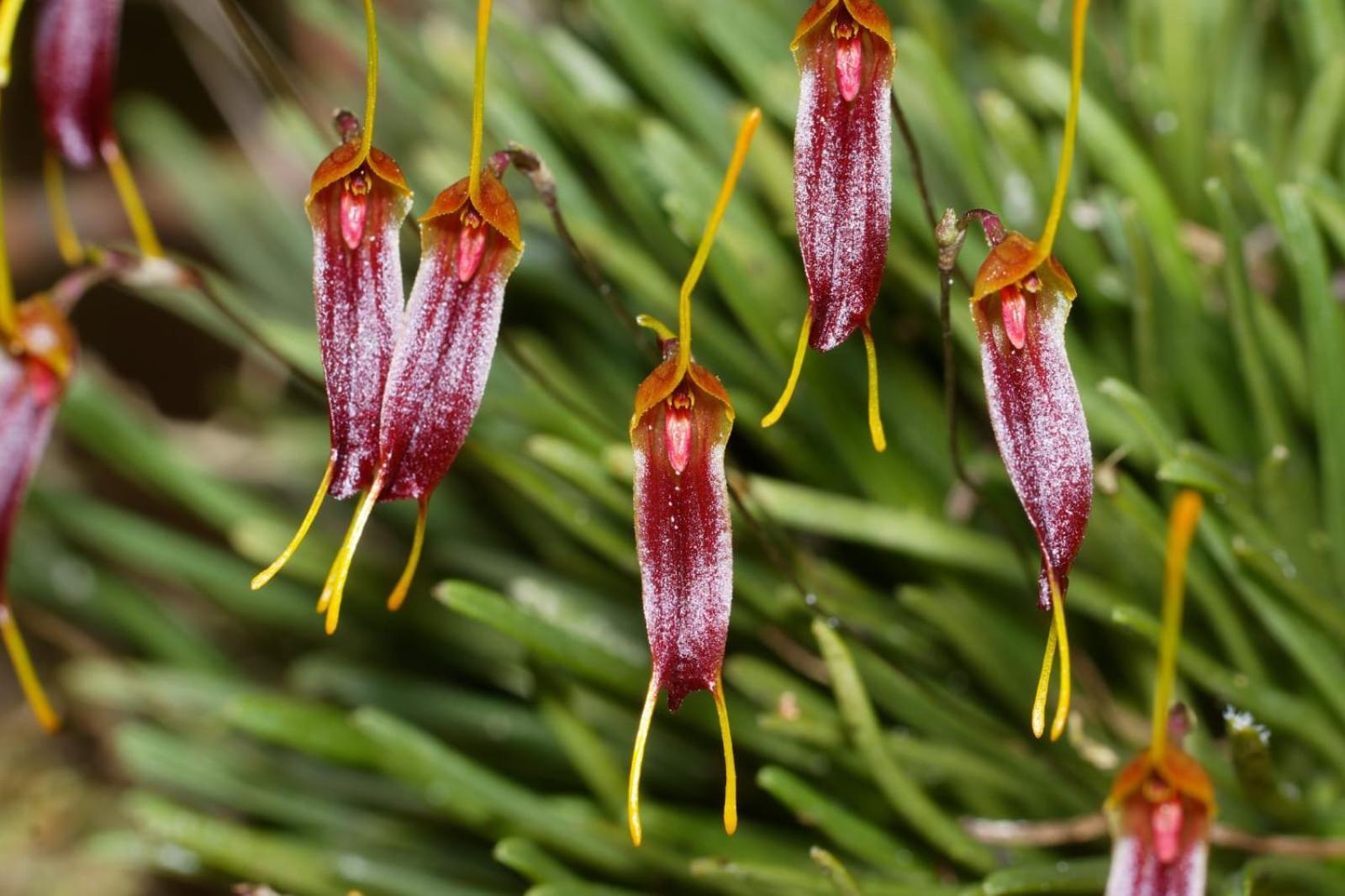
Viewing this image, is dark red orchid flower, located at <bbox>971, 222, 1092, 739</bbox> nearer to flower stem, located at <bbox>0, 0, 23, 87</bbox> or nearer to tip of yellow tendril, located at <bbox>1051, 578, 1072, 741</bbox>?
tip of yellow tendril, located at <bbox>1051, 578, 1072, 741</bbox>

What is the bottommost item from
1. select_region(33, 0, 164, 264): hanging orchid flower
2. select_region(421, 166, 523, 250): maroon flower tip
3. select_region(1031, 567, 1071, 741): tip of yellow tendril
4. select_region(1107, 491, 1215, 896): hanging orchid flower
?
select_region(1107, 491, 1215, 896): hanging orchid flower

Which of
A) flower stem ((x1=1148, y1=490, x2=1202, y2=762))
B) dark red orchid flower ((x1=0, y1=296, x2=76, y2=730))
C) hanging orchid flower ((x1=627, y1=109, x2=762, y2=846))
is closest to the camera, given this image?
flower stem ((x1=1148, y1=490, x2=1202, y2=762))

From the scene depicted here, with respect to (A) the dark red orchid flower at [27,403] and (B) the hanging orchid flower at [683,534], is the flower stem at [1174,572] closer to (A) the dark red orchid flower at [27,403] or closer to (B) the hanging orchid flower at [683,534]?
(B) the hanging orchid flower at [683,534]

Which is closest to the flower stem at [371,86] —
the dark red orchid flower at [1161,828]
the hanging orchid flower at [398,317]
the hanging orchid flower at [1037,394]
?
the hanging orchid flower at [398,317]

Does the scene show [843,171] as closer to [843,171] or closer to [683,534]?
[843,171]

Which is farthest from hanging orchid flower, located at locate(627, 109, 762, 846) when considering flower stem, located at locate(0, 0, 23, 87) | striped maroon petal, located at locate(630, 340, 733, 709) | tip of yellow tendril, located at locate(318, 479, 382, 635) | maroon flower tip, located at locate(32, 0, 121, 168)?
maroon flower tip, located at locate(32, 0, 121, 168)

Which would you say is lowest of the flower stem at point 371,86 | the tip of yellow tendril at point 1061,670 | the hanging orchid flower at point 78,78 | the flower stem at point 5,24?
the tip of yellow tendril at point 1061,670
